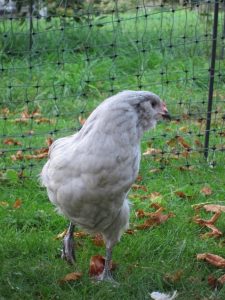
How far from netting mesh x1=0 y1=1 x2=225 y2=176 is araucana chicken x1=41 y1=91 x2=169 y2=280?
2132 millimetres

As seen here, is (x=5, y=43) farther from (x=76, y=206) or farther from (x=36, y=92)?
(x=76, y=206)

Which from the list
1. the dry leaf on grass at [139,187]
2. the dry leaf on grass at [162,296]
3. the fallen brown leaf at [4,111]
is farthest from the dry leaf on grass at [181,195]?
the fallen brown leaf at [4,111]

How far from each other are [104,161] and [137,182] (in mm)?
2273

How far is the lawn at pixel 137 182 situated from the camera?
12.7 feet

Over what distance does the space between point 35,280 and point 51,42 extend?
5.89m

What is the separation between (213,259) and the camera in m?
4.14

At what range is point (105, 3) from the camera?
911 cm

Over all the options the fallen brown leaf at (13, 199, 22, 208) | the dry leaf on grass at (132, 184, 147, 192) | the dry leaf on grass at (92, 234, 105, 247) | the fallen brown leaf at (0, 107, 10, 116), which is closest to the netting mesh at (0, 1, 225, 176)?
the fallen brown leaf at (0, 107, 10, 116)

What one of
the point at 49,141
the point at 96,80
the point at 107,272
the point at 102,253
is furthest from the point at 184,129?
the point at 107,272

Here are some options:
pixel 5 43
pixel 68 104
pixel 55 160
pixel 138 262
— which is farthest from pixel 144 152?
pixel 5 43

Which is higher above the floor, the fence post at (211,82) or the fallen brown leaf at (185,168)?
the fence post at (211,82)

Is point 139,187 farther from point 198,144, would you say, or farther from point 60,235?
point 198,144

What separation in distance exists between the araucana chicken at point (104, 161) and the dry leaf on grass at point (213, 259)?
29.9 inches

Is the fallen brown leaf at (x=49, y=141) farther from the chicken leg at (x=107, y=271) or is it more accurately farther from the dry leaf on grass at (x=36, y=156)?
the chicken leg at (x=107, y=271)
